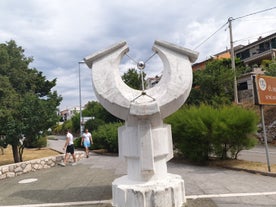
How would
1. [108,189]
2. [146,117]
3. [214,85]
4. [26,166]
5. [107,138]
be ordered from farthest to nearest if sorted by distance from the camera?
[214,85] < [107,138] < [26,166] < [108,189] < [146,117]

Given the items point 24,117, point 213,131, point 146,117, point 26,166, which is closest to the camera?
point 146,117

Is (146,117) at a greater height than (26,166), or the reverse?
(146,117)

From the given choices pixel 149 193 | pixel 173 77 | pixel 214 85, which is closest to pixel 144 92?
pixel 173 77

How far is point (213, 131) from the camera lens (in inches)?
427

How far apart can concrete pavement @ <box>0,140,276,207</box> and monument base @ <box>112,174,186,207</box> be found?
46 cm

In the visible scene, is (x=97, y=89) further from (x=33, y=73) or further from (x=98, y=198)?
(x=33, y=73)

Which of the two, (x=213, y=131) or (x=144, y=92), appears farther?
(x=213, y=131)

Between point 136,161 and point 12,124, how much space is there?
9.44 metres

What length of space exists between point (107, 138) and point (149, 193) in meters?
12.9

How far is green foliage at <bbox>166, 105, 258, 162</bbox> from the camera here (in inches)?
425

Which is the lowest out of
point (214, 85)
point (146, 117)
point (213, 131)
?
point (213, 131)

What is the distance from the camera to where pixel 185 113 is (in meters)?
12.1

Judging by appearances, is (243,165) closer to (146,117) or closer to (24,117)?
(146,117)

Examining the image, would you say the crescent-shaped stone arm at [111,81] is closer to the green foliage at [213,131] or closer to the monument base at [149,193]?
the monument base at [149,193]
